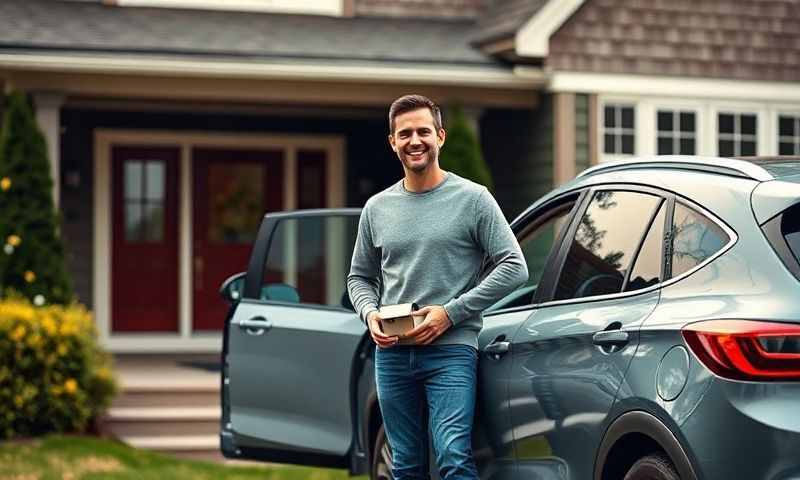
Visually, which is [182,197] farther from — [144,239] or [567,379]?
[567,379]

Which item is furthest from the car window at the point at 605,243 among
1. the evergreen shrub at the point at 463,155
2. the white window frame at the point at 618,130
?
the white window frame at the point at 618,130

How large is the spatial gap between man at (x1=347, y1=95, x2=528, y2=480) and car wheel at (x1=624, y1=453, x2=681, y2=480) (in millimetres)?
842

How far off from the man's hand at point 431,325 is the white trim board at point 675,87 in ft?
28.0

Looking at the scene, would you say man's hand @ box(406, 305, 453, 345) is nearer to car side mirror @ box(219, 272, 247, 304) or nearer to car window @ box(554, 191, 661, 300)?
car window @ box(554, 191, 661, 300)

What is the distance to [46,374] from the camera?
36.1 ft

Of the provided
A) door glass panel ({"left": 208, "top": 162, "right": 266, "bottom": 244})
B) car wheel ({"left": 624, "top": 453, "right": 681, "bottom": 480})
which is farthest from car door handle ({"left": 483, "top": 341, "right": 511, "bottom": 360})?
door glass panel ({"left": 208, "top": 162, "right": 266, "bottom": 244})

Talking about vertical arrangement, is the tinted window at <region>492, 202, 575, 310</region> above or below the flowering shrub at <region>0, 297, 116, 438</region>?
above

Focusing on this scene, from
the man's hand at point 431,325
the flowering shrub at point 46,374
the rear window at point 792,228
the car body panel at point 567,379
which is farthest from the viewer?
the flowering shrub at point 46,374

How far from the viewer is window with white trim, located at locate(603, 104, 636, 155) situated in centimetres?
1374

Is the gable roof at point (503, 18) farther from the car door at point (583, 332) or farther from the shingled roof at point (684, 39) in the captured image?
the car door at point (583, 332)

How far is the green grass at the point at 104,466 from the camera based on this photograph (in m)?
9.73

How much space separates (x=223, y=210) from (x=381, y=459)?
9.77 m

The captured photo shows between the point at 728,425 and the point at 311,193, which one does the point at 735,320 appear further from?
the point at 311,193

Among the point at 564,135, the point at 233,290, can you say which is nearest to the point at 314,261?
the point at 564,135
